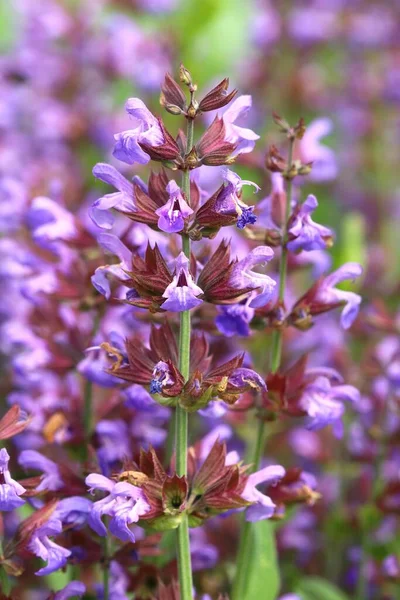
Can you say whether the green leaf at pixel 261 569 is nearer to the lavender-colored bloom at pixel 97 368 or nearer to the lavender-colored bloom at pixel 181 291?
the lavender-colored bloom at pixel 97 368

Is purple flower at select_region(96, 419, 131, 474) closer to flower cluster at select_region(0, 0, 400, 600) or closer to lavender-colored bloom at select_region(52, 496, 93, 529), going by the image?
flower cluster at select_region(0, 0, 400, 600)

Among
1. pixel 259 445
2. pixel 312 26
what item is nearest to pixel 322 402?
pixel 259 445

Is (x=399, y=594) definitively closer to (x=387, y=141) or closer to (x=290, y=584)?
(x=290, y=584)

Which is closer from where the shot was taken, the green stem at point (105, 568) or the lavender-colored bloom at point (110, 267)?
the lavender-colored bloom at point (110, 267)

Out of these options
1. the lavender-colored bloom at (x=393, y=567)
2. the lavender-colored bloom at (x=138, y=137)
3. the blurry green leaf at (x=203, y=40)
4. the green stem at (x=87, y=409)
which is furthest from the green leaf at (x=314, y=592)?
the blurry green leaf at (x=203, y=40)

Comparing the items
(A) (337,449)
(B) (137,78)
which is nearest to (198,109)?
(A) (337,449)
